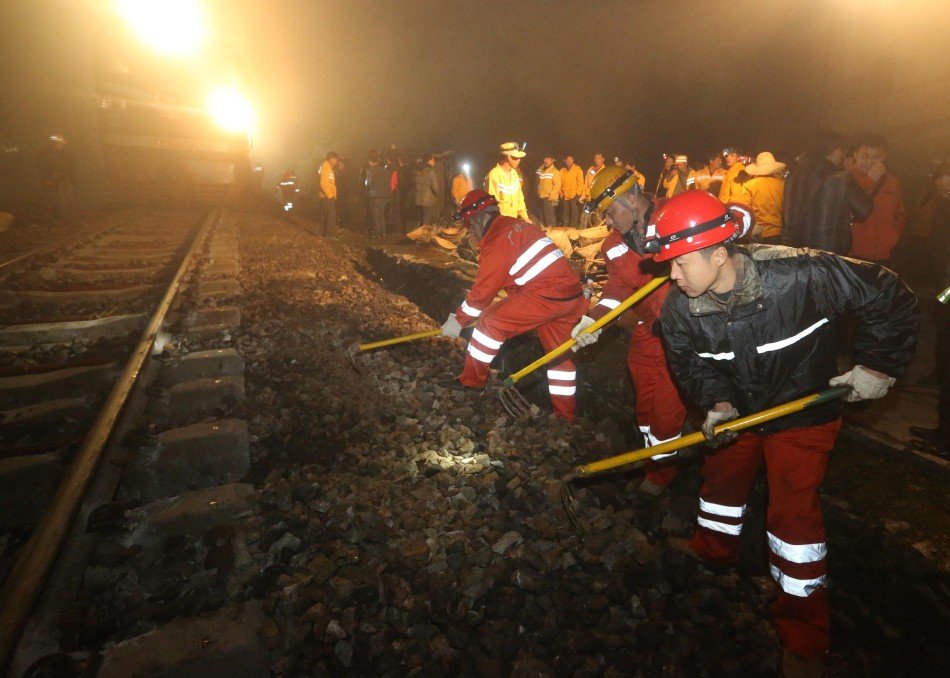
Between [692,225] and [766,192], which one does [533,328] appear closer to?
[692,225]

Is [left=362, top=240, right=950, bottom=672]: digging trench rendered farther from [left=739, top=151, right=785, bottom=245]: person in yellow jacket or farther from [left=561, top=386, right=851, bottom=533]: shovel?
[left=739, top=151, right=785, bottom=245]: person in yellow jacket

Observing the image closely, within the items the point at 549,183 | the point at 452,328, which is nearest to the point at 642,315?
the point at 452,328

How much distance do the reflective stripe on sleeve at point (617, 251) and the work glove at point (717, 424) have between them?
155cm

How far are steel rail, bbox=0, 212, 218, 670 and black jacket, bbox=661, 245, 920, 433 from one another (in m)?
2.99

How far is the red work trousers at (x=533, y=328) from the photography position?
4020 millimetres

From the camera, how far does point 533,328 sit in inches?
163

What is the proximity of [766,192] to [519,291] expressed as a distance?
3.30m

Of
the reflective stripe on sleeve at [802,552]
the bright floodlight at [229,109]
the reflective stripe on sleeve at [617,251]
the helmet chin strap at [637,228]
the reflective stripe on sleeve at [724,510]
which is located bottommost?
the reflective stripe on sleeve at [724,510]

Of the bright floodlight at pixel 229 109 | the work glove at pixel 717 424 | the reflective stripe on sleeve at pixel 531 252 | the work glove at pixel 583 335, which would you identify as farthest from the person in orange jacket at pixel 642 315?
the bright floodlight at pixel 229 109

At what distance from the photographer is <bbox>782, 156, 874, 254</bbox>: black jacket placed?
4.15 meters

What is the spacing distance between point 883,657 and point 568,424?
7.06ft

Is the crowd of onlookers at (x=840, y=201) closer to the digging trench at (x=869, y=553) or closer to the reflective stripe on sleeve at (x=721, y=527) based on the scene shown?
the digging trench at (x=869, y=553)

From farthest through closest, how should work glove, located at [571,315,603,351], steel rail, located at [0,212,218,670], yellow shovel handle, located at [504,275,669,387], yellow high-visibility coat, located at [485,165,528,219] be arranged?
yellow high-visibility coat, located at [485,165,528,219] < work glove, located at [571,315,603,351] < yellow shovel handle, located at [504,275,669,387] < steel rail, located at [0,212,218,670]

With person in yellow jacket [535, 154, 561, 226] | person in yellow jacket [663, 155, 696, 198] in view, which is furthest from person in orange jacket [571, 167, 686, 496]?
person in yellow jacket [535, 154, 561, 226]
